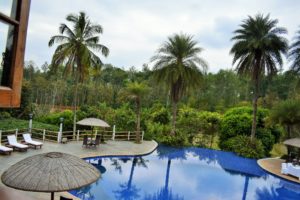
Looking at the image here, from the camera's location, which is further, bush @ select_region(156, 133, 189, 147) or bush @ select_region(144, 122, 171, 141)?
bush @ select_region(144, 122, 171, 141)

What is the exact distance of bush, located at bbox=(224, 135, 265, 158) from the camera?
17.8m

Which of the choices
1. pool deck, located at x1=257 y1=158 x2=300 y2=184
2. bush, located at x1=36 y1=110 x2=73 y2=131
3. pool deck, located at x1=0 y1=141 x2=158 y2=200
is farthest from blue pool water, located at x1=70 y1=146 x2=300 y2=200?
bush, located at x1=36 y1=110 x2=73 y2=131

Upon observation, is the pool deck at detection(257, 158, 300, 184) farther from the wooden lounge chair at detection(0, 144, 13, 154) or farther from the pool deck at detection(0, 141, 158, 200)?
the wooden lounge chair at detection(0, 144, 13, 154)

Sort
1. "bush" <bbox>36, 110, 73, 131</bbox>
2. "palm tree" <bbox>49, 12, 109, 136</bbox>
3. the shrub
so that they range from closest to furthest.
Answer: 1. "palm tree" <bbox>49, 12, 109, 136</bbox>
2. "bush" <bbox>36, 110, 73, 131</bbox>
3. the shrub

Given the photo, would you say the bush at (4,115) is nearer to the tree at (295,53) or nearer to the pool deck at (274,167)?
the pool deck at (274,167)

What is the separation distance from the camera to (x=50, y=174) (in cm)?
438

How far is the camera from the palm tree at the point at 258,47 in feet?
58.6

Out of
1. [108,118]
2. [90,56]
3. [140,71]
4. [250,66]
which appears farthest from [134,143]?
[140,71]

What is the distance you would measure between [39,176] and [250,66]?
680 inches

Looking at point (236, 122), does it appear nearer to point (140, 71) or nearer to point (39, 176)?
point (39, 176)

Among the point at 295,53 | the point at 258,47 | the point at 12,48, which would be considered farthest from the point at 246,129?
the point at 12,48

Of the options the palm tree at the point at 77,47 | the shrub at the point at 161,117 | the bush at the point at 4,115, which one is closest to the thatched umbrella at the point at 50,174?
the palm tree at the point at 77,47

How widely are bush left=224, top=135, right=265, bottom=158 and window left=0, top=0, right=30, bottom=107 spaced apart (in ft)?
57.2

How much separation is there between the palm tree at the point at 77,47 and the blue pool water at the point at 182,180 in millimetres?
5760
